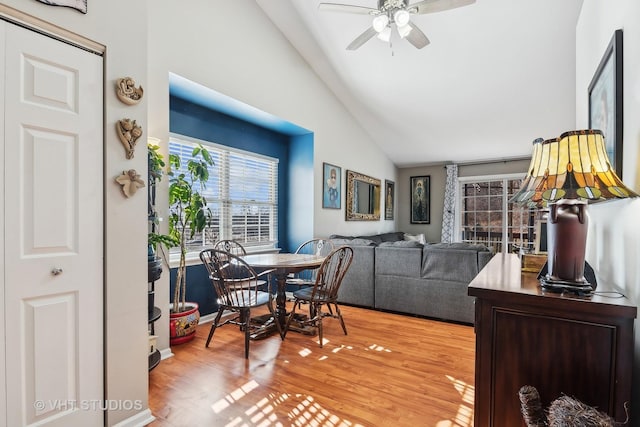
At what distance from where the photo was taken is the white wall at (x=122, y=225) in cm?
168

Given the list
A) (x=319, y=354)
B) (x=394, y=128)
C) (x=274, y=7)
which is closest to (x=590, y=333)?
(x=319, y=354)

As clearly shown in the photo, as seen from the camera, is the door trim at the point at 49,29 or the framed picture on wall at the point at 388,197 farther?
the framed picture on wall at the point at 388,197

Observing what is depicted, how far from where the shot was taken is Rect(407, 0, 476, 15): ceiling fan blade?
8.41ft

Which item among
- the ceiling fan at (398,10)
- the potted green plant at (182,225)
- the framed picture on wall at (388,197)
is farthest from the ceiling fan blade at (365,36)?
the framed picture on wall at (388,197)

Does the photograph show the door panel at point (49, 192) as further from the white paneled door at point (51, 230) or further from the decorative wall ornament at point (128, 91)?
the decorative wall ornament at point (128, 91)

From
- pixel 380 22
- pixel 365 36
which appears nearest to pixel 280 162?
pixel 365 36

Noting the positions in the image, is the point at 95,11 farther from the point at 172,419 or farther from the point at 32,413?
the point at 172,419

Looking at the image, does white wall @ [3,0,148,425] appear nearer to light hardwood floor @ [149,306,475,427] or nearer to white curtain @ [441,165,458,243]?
light hardwood floor @ [149,306,475,427]

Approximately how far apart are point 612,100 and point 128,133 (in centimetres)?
232

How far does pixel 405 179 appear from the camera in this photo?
7.96 meters

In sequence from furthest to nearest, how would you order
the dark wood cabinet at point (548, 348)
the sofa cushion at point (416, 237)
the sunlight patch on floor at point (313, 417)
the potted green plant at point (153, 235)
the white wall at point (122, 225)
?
1. the sofa cushion at point (416, 237)
2. the potted green plant at point (153, 235)
3. the sunlight patch on floor at point (313, 417)
4. the white wall at point (122, 225)
5. the dark wood cabinet at point (548, 348)

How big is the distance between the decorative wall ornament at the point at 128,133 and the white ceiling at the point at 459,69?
2.78 metres

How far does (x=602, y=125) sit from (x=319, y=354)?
7.83 feet

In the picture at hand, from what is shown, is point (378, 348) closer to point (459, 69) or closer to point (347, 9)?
point (347, 9)
